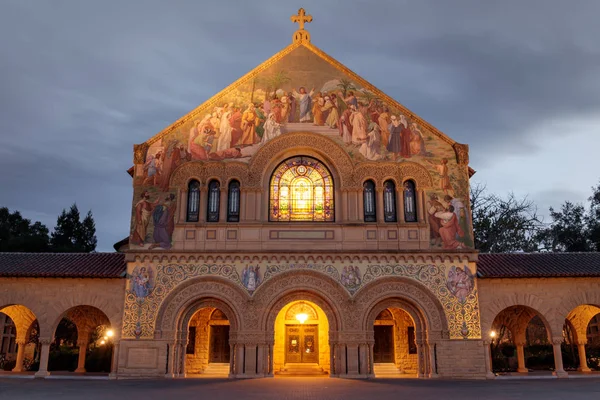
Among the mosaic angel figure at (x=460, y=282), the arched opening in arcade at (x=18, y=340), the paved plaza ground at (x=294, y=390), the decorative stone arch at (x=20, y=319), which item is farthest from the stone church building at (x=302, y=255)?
the paved plaza ground at (x=294, y=390)

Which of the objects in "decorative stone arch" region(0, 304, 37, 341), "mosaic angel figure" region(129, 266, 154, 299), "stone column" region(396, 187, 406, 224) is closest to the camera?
"mosaic angel figure" region(129, 266, 154, 299)

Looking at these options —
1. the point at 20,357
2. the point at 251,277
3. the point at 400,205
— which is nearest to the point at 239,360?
the point at 251,277

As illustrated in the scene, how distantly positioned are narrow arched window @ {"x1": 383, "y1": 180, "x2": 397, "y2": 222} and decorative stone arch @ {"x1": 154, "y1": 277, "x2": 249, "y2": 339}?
22.5ft

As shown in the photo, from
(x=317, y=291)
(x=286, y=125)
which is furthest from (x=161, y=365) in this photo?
(x=286, y=125)

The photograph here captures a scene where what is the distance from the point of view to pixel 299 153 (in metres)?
22.9

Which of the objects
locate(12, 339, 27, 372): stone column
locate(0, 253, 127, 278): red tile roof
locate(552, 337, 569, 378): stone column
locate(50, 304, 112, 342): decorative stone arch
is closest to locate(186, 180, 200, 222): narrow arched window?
locate(0, 253, 127, 278): red tile roof

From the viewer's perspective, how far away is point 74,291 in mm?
21719

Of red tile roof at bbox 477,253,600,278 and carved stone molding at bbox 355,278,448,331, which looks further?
red tile roof at bbox 477,253,600,278

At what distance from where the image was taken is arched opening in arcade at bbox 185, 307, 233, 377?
77.9ft

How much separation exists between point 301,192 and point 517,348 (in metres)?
13.5

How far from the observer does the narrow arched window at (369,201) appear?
72.4 ft

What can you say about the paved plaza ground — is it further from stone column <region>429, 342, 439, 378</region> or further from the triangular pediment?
the triangular pediment

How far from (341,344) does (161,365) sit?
23.8ft

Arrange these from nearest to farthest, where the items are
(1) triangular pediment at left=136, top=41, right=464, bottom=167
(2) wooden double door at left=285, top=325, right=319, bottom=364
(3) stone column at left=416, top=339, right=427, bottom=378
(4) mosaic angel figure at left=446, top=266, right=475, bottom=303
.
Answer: (3) stone column at left=416, top=339, right=427, bottom=378 → (4) mosaic angel figure at left=446, top=266, right=475, bottom=303 → (1) triangular pediment at left=136, top=41, right=464, bottom=167 → (2) wooden double door at left=285, top=325, right=319, bottom=364
